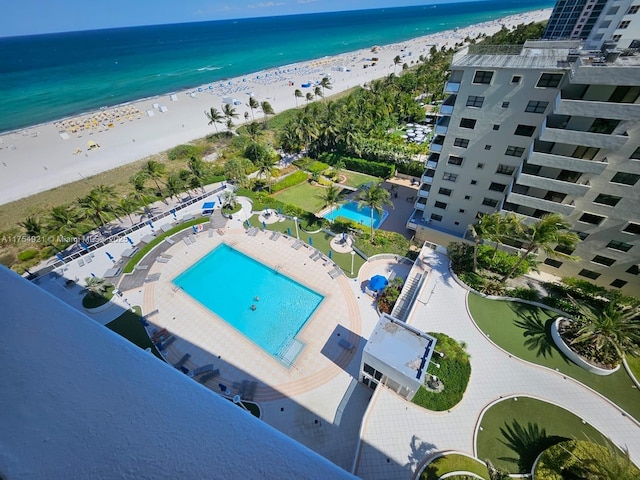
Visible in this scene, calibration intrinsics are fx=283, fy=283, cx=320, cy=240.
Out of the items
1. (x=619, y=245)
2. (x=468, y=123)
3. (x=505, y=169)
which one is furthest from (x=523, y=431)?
(x=468, y=123)

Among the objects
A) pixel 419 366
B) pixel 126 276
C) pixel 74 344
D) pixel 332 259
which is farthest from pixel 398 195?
pixel 74 344

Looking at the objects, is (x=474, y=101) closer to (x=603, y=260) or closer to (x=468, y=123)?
(x=468, y=123)

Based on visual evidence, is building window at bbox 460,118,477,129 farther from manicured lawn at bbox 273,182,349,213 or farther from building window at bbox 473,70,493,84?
manicured lawn at bbox 273,182,349,213

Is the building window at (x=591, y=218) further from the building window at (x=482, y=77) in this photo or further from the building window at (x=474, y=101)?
the building window at (x=482, y=77)

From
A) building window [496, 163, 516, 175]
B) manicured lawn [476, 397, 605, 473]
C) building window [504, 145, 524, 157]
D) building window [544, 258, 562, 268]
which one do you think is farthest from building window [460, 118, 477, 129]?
manicured lawn [476, 397, 605, 473]

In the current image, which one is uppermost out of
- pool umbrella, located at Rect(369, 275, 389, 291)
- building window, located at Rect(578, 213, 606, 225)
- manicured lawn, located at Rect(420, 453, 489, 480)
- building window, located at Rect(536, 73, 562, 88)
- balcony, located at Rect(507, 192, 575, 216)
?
building window, located at Rect(536, 73, 562, 88)

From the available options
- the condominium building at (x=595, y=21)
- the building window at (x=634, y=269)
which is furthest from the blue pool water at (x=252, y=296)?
the condominium building at (x=595, y=21)
